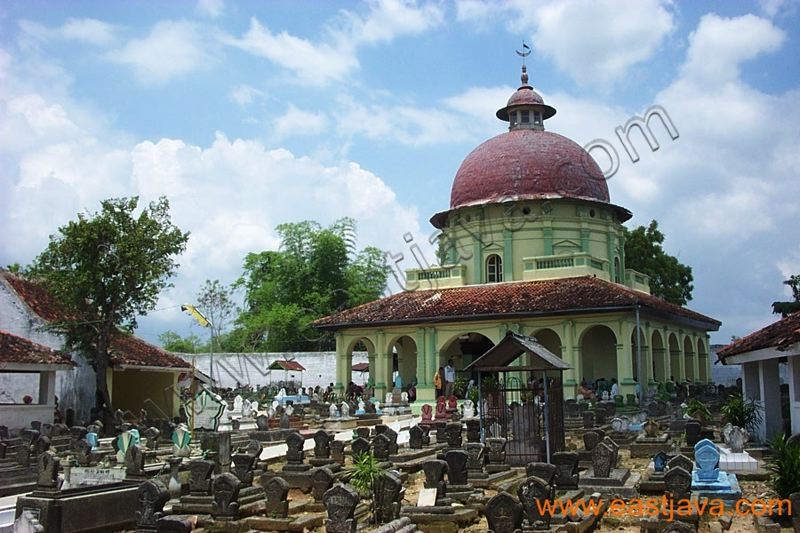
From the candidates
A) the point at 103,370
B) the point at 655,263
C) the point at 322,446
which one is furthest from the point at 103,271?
the point at 655,263

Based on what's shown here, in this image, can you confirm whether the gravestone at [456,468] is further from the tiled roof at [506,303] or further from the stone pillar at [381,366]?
the stone pillar at [381,366]

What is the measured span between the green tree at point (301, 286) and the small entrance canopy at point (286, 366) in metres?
13.8

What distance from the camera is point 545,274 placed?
1382 inches

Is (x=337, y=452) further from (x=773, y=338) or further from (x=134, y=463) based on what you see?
(x=773, y=338)

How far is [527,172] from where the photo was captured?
3709 cm

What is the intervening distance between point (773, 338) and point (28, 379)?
75.5 feet

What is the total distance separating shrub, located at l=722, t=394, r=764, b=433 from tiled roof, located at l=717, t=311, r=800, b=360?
1278 millimetres

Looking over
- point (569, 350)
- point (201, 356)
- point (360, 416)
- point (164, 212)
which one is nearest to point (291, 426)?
point (360, 416)

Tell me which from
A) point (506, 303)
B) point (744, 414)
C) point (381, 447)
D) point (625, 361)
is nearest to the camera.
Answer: point (381, 447)

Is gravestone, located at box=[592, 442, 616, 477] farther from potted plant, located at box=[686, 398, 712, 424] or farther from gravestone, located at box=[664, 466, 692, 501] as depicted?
potted plant, located at box=[686, 398, 712, 424]

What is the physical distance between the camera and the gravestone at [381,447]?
17375 millimetres

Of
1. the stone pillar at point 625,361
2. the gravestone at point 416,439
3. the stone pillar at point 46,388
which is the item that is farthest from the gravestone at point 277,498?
the stone pillar at point 625,361

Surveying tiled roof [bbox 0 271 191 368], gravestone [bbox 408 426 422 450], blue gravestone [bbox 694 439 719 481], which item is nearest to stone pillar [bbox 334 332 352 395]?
tiled roof [bbox 0 271 191 368]

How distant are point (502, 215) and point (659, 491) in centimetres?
2463
